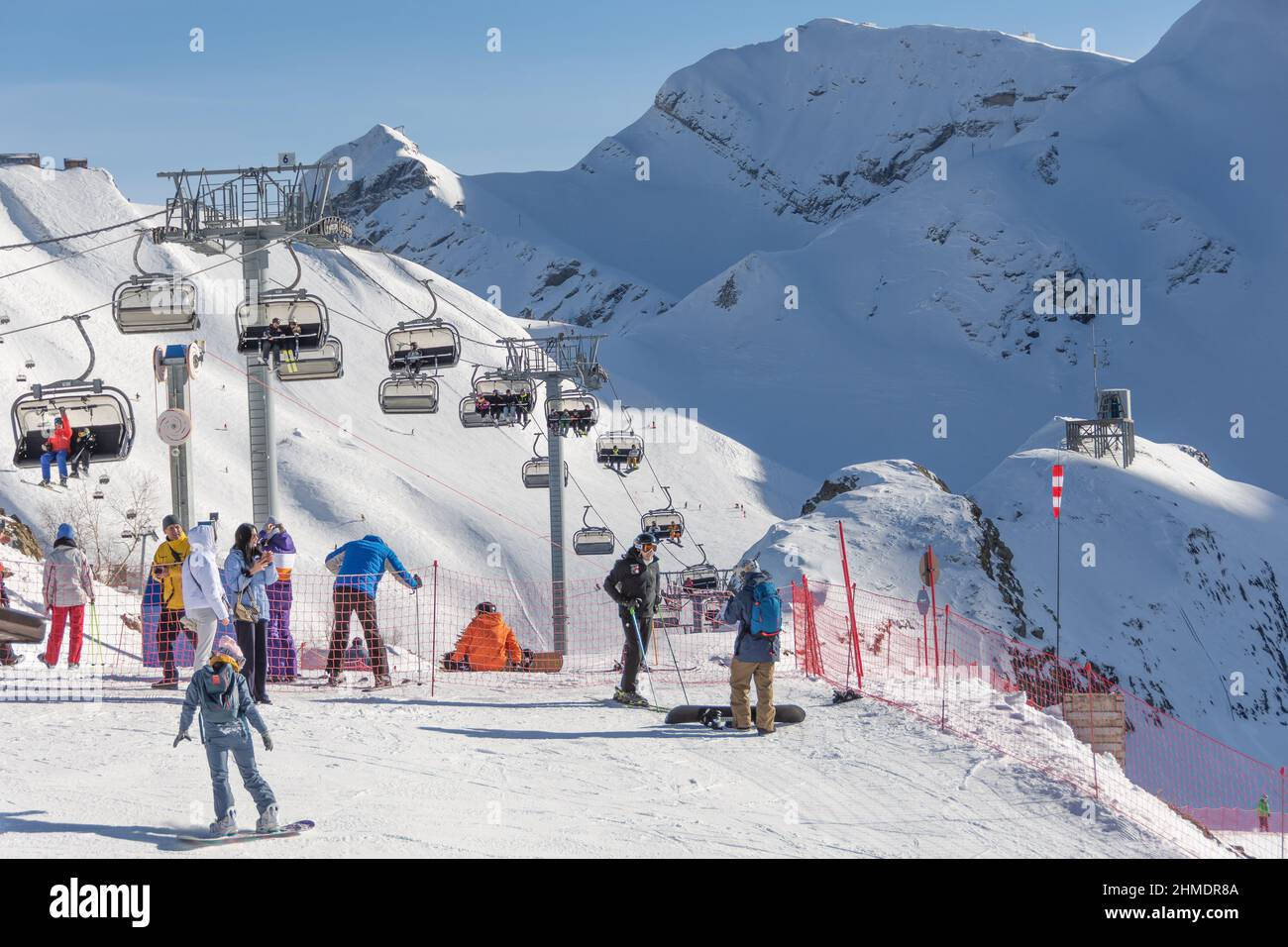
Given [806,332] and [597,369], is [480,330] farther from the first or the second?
[597,369]

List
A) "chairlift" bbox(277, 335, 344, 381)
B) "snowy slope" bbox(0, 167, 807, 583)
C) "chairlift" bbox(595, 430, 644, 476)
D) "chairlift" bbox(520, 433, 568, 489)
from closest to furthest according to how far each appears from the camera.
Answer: "chairlift" bbox(277, 335, 344, 381), "chairlift" bbox(595, 430, 644, 476), "chairlift" bbox(520, 433, 568, 489), "snowy slope" bbox(0, 167, 807, 583)

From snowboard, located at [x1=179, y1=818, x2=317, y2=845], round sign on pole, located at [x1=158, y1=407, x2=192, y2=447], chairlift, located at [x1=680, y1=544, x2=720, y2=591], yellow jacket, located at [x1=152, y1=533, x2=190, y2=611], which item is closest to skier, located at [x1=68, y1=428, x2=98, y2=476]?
round sign on pole, located at [x1=158, y1=407, x2=192, y2=447]

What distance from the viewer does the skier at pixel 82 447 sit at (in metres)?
15.4

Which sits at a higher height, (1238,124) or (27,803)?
(1238,124)

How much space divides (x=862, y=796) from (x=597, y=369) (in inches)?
782

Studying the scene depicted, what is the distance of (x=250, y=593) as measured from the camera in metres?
11.6

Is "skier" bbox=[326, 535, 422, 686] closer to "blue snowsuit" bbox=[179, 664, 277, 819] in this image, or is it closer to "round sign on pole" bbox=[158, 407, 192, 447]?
"round sign on pole" bbox=[158, 407, 192, 447]

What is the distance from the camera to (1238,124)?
10269 centimetres

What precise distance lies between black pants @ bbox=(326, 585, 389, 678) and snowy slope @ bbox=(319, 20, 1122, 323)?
4948 inches

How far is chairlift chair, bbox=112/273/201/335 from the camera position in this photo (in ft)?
51.1

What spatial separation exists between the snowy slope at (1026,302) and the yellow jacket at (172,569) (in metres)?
58.8

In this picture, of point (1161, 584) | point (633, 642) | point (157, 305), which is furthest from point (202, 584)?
point (1161, 584)

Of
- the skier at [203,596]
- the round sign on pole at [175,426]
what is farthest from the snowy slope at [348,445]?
the skier at [203,596]
